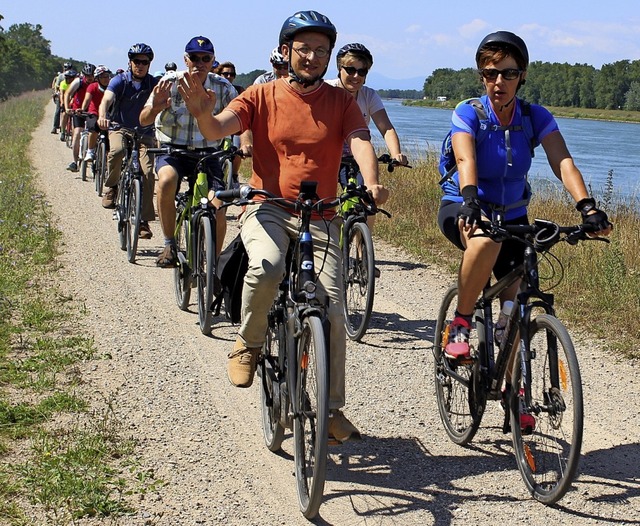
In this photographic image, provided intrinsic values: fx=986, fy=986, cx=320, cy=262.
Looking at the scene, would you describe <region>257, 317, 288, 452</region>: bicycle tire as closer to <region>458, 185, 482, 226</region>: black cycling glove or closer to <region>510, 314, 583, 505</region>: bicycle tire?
<region>458, 185, 482, 226</region>: black cycling glove

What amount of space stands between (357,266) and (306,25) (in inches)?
133

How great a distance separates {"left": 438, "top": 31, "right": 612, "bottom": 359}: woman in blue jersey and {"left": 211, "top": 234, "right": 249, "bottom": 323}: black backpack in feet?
3.60

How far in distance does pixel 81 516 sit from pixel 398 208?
32.9ft

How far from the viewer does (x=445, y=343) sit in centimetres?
522

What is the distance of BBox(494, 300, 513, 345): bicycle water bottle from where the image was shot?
190 inches

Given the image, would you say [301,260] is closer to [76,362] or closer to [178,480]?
[178,480]

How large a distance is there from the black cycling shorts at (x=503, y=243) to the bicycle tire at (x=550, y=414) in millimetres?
691

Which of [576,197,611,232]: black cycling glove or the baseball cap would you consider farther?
the baseball cap

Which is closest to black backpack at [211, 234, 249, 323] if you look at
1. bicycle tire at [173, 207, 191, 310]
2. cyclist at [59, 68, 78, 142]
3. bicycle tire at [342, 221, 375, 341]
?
bicycle tire at [342, 221, 375, 341]

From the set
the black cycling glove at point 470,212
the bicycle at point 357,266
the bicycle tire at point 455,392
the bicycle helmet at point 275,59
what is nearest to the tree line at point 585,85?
the bicycle helmet at point 275,59

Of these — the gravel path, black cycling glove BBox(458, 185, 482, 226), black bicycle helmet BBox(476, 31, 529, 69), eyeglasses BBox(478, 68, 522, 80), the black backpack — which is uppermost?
black bicycle helmet BBox(476, 31, 529, 69)

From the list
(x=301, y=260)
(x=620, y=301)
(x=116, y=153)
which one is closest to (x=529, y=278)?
(x=301, y=260)

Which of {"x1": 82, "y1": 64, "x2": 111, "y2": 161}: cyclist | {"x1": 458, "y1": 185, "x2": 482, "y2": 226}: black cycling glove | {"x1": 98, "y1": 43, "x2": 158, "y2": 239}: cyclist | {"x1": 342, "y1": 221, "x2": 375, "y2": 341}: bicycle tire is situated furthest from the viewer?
{"x1": 82, "y1": 64, "x2": 111, "y2": 161}: cyclist

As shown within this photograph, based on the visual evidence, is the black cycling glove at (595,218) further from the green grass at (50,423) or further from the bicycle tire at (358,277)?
the bicycle tire at (358,277)
